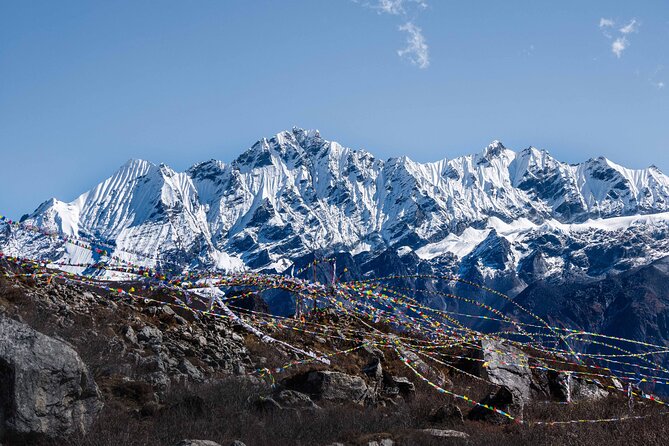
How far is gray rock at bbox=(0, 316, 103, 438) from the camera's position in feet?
40.0

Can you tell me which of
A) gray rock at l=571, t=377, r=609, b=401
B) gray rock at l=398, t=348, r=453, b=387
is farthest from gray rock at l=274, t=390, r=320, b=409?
gray rock at l=571, t=377, r=609, b=401

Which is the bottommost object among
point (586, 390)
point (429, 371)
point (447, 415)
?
point (447, 415)

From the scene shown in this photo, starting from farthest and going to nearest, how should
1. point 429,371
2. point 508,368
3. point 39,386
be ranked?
1. point 429,371
2. point 508,368
3. point 39,386

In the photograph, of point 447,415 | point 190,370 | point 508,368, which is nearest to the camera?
point 447,415

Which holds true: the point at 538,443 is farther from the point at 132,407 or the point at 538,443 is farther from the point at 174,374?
the point at 174,374

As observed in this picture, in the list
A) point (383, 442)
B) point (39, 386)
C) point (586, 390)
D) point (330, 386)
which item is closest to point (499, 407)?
point (330, 386)

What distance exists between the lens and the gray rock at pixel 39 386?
12.2 metres

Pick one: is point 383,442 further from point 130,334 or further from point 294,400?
point 130,334

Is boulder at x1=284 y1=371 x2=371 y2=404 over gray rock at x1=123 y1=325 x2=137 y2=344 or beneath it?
beneath

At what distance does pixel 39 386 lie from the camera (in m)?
12.4

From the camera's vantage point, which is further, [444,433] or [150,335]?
[150,335]

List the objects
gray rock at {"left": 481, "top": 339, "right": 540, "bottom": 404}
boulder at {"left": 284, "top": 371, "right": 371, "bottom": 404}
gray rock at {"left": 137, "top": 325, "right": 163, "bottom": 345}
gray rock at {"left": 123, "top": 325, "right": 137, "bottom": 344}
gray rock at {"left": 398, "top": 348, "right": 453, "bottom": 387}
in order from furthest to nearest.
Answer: gray rock at {"left": 398, "top": 348, "right": 453, "bottom": 387}
gray rock at {"left": 481, "top": 339, "right": 540, "bottom": 404}
gray rock at {"left": 137, "top": 325, "right": 163, "bottom": 345}
gray rock at {"left": 123, "top": 325, "right": 137, "bottom": 344}
boulder at {"left": 284, "top": 371, "right": 371, "bottom": 404}

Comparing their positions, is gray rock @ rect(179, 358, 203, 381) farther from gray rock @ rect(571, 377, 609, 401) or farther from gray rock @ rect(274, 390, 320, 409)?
gray rock @ rect(571, 377, 609, 401)

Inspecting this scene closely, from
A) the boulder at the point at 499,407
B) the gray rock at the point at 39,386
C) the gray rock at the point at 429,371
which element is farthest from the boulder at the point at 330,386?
the gray rock at the point at 429,371
